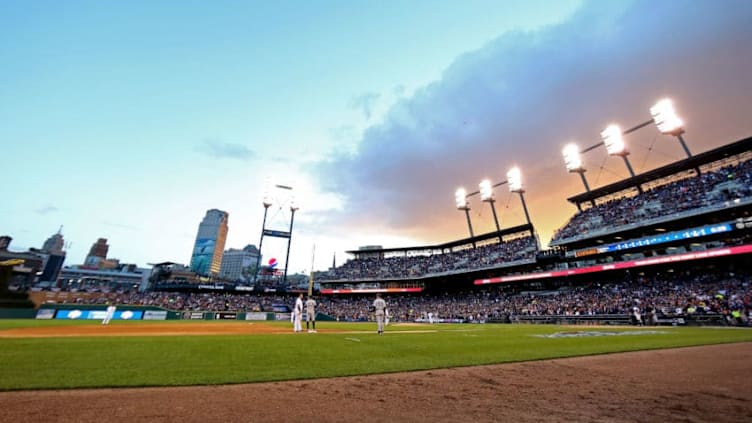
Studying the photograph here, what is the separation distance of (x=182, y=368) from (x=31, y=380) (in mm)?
2030

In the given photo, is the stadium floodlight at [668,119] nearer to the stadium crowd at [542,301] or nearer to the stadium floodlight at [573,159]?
the stadium floodlight at [573,159]

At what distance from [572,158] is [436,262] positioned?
28.8 metres

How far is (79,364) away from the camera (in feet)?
20.6

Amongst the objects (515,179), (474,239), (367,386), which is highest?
(515,179)

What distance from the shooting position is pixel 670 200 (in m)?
35.3

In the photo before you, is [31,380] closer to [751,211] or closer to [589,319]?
[589,319]

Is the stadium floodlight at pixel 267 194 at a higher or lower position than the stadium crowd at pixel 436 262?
higher

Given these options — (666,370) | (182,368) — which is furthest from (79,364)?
(666,370)

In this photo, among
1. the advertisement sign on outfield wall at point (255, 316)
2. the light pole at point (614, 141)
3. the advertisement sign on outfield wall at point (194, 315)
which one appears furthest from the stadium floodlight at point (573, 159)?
the advertisement sign on outfield wall at point (194, 315)

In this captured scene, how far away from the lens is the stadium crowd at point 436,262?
49.1m

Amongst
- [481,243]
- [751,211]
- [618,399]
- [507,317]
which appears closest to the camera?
[618,399]

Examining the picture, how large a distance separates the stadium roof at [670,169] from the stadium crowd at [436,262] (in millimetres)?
10395

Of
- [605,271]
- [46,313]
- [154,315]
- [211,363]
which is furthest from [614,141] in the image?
[46,313]

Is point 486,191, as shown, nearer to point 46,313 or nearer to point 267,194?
point 267,194
